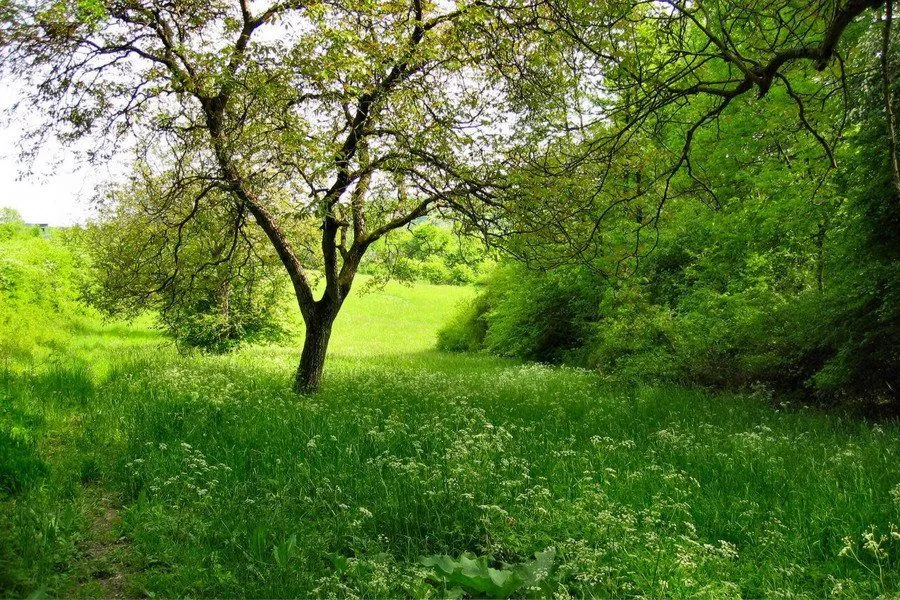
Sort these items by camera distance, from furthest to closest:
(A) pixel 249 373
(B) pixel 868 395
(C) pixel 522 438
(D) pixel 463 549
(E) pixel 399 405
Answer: (A) pixel 249 373 < (E) pixel 399 405 < (B) pixel 868 395 < (C) pixel 522 438 < (D) pixel 463 549

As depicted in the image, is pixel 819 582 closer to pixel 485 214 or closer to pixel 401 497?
pixel 401 497

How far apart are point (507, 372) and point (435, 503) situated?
38.3 ft

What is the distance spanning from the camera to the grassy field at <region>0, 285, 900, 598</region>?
344cm

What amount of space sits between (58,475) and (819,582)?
6.69 m

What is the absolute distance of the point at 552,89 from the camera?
8773mm

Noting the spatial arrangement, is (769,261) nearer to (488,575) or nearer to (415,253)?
(415,253)

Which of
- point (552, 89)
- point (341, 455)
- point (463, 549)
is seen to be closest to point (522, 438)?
point (341, 455)

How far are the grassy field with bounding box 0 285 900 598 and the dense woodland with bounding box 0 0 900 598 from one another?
0.11ft

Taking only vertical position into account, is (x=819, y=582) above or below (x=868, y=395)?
below

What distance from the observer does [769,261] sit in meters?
12.0

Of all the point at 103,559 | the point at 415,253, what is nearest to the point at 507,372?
the point at 415,253

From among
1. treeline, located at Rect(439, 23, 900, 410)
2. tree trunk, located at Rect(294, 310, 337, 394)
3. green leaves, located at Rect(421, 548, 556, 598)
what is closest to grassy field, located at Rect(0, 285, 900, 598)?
green leaves, located at Rect(421, 548, 556, 598)

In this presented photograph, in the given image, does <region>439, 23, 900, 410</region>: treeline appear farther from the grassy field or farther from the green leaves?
the green leaves

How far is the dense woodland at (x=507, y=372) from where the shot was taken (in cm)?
382
